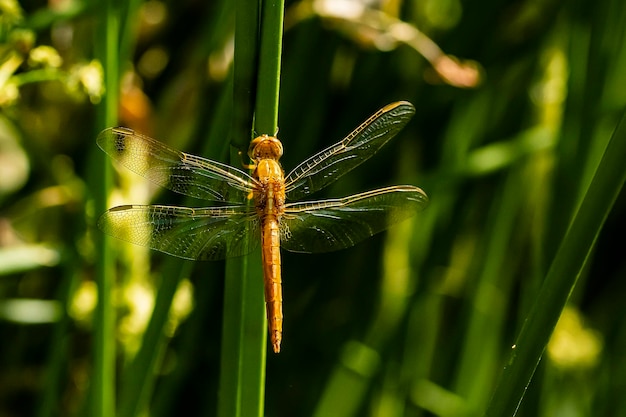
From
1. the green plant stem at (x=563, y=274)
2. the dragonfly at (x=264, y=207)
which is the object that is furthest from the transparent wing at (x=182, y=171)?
the green plant stem at (x=563, y=274)

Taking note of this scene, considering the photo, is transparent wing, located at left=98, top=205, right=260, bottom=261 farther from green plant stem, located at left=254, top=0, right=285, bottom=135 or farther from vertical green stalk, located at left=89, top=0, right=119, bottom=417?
green plant stem, located at left=254, top=0, right=285, bottom=135

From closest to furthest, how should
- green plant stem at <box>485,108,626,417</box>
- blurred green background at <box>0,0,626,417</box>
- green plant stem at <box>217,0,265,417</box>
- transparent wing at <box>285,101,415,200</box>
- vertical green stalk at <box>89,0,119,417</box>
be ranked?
green plant stem at <box>485,108,626,417</box> → green plant stem at <box>217,0,265,417</box> → vertical green stalk at <box>89,0,119,417</box> → transparent wing at <box>285,101,415,200</box> → blurred green background at <box>0,0,626,417</box>

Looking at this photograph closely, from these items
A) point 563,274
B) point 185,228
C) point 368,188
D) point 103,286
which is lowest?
point 563,274

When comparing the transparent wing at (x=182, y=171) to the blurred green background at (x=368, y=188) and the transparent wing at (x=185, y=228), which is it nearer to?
the transparent wing at (x=185, y=228)

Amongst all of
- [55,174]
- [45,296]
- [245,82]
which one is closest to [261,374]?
[245,82]

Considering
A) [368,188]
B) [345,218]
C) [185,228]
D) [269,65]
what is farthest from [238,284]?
[368,188]

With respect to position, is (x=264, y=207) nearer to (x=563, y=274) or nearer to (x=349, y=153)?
(x=349, y=153)

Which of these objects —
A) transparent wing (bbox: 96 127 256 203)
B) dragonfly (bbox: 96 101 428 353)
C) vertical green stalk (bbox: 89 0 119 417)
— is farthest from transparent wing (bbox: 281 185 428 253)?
vertical green stalk (bbox: 89 0 119 417)

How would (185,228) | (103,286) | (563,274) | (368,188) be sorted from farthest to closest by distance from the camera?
(368,188), (185,228), (103,286), (563,274)
